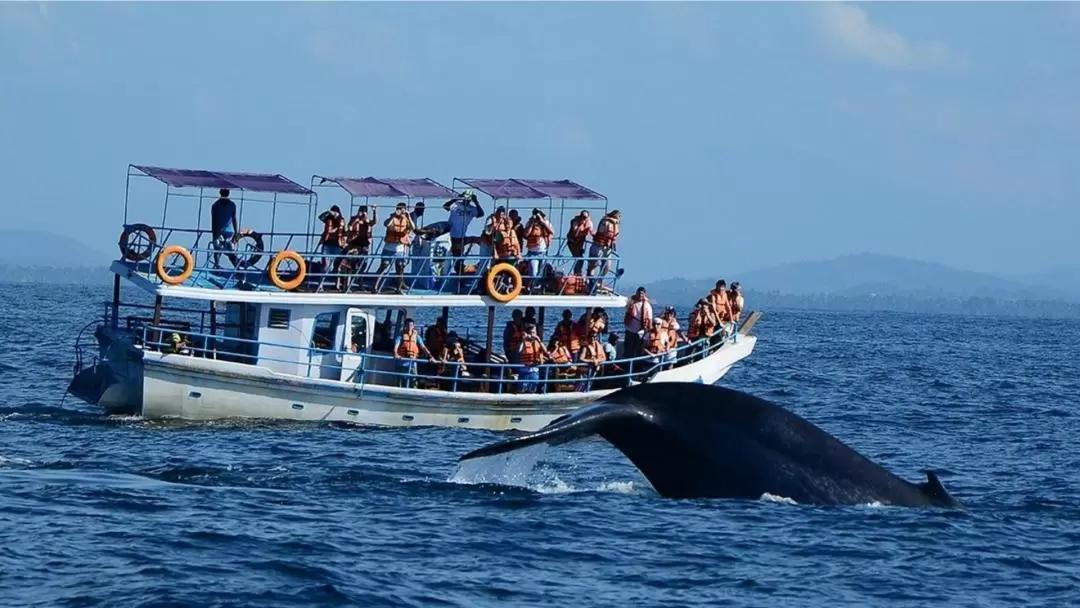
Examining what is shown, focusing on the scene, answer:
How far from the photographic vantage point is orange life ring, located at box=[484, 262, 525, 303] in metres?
32.7

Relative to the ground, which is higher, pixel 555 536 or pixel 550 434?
pixel 550 434

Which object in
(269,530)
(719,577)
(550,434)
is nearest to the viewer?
(550,434)

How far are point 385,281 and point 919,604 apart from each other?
1711 cm

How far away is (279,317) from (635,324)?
291 inches

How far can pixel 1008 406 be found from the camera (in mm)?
46531

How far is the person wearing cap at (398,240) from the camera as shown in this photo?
107 feet

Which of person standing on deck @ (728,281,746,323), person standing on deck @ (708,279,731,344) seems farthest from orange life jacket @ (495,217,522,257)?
person standing on deck @ (728,281,746,323)

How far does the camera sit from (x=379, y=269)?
32.8 meters

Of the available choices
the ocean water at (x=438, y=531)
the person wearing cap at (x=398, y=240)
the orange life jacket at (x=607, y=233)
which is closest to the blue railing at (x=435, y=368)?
the ocean water at (x=438, y=531)

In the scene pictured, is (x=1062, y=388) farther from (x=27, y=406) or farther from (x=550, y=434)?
(x=550, y=434)

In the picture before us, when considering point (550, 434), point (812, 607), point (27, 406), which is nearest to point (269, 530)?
point (550, 434)

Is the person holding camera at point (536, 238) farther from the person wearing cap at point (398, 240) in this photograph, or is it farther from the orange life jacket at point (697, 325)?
the orange life jacket at point (697, 325)

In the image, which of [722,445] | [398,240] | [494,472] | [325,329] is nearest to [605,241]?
[398,240]

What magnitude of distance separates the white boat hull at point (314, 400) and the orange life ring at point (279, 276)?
1633 mm
